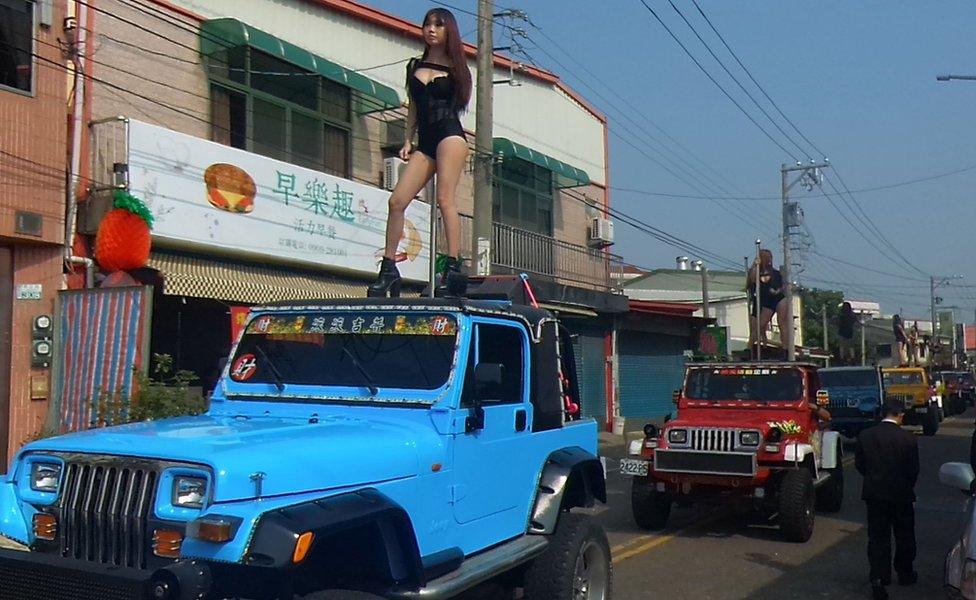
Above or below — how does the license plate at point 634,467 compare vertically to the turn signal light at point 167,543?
below

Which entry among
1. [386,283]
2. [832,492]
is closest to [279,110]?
[386,283]

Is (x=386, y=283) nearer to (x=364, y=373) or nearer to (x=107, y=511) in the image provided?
(x=364, y=373)

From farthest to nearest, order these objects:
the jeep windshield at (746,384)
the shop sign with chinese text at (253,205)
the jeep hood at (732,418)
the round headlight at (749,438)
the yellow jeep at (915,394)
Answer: the yellow jeep at (915,394) → the shop sign with chinese text at (253,205) → the jeep windshield at (746,384) → the jeep hood at (732,418) → the round headlight at (749,438)

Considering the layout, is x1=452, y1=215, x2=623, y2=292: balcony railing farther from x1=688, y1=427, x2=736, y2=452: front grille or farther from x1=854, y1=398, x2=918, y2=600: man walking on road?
x1=854, y1=398, x2=918, y2=600: man walking on road

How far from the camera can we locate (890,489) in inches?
305

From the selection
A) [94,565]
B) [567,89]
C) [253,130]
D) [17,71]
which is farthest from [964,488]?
[567,89]

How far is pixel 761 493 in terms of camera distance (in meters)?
9.91

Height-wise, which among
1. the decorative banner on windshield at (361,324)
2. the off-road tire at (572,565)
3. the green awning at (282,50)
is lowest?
the off-road tire at (572,565)

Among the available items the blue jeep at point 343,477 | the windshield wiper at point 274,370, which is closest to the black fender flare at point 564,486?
the blue jeep at point 343,477

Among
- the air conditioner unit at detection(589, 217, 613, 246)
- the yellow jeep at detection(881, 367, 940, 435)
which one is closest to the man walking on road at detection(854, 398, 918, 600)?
the yellow jeep at detection(881, 367, 940, 435)

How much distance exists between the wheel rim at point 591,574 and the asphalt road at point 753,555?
51.8 inches

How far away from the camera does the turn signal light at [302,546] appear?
368cm

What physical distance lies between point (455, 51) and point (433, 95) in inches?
Result: 13.9

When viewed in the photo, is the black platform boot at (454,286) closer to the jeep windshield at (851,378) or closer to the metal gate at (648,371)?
the jeep windshield at (851,378)
